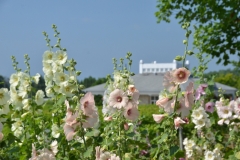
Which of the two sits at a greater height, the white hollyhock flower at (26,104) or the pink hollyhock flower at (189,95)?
the pink hollyhock flower at (189,95)

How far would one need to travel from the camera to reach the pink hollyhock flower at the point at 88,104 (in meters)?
2.15

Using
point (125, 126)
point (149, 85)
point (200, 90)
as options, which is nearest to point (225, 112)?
point (200, 90)

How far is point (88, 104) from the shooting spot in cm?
217

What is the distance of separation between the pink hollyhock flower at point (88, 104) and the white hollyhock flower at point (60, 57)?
32.6 inches

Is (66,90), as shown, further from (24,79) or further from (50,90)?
(24,79)

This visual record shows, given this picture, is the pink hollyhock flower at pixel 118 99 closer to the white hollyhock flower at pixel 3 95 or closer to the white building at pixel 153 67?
the white hollyhock flower at pixel 3 95

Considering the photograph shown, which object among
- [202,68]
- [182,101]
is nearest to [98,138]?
[182,101]

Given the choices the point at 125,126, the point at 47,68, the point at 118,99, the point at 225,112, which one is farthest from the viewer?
the point at 225,112

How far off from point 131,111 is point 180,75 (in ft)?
1.19

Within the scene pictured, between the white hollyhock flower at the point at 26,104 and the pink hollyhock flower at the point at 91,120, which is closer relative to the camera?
the pink hollyhock flower at the point at 91,120

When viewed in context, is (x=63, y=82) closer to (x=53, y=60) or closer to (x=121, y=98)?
(x=53, y=60)

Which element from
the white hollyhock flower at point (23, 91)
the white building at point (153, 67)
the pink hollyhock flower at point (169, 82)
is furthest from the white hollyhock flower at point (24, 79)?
the white building at point (153, 67)

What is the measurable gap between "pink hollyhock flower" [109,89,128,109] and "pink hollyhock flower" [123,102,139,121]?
5cm

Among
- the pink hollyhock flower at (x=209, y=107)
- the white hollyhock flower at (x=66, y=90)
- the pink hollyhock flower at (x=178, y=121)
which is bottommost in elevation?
the pink hollyhock flower at (x=209, y=107)
